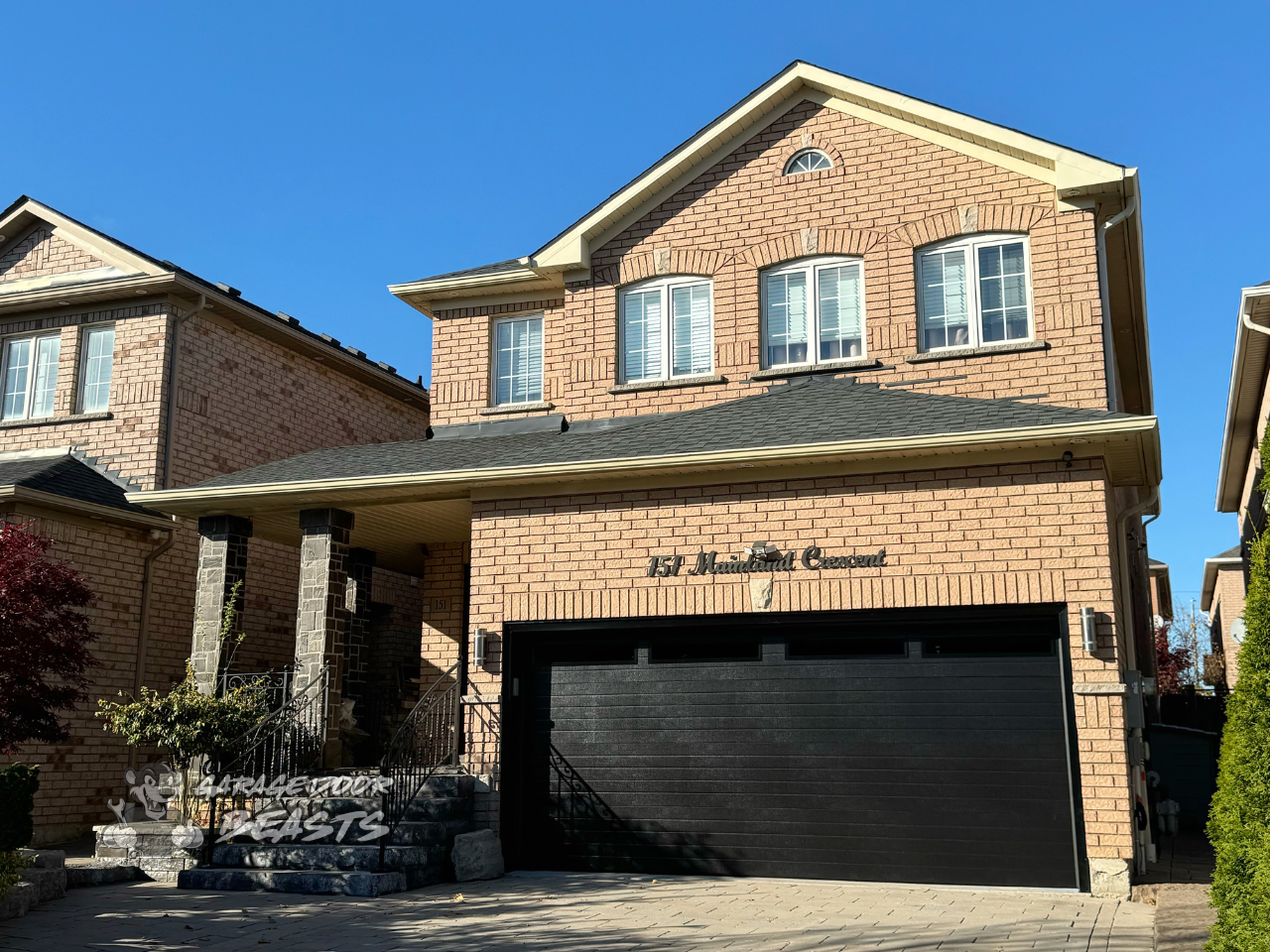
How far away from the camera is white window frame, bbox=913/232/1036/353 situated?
13.2 meters

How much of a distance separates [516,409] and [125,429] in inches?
245

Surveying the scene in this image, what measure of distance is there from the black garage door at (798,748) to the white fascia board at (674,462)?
1.60 metres

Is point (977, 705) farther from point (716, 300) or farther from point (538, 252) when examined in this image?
point (538, 252)

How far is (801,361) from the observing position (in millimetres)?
14117

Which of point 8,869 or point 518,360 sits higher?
point 518,360

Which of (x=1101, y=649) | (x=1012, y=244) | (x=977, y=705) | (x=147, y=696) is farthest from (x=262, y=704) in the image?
(x=1012, y=244)

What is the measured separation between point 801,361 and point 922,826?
18.1ft

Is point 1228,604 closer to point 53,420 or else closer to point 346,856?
point 346,856

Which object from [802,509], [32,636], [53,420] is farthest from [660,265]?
[53,420]

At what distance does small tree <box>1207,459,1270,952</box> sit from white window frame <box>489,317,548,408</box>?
33.7ft

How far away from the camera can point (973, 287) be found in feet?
44.3

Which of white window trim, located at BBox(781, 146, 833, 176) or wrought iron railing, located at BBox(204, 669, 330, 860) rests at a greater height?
white window trim, located at BBox(781, 146, 833, 176)

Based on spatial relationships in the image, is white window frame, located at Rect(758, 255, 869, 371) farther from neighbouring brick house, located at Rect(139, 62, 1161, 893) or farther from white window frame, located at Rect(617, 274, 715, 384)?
white window frame, located at Rect(617, 274, 715, 384)

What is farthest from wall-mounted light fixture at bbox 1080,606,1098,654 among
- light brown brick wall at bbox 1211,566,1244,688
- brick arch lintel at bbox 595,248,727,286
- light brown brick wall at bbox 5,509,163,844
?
light brown brick wall at bbox 1211,566,1244,688
